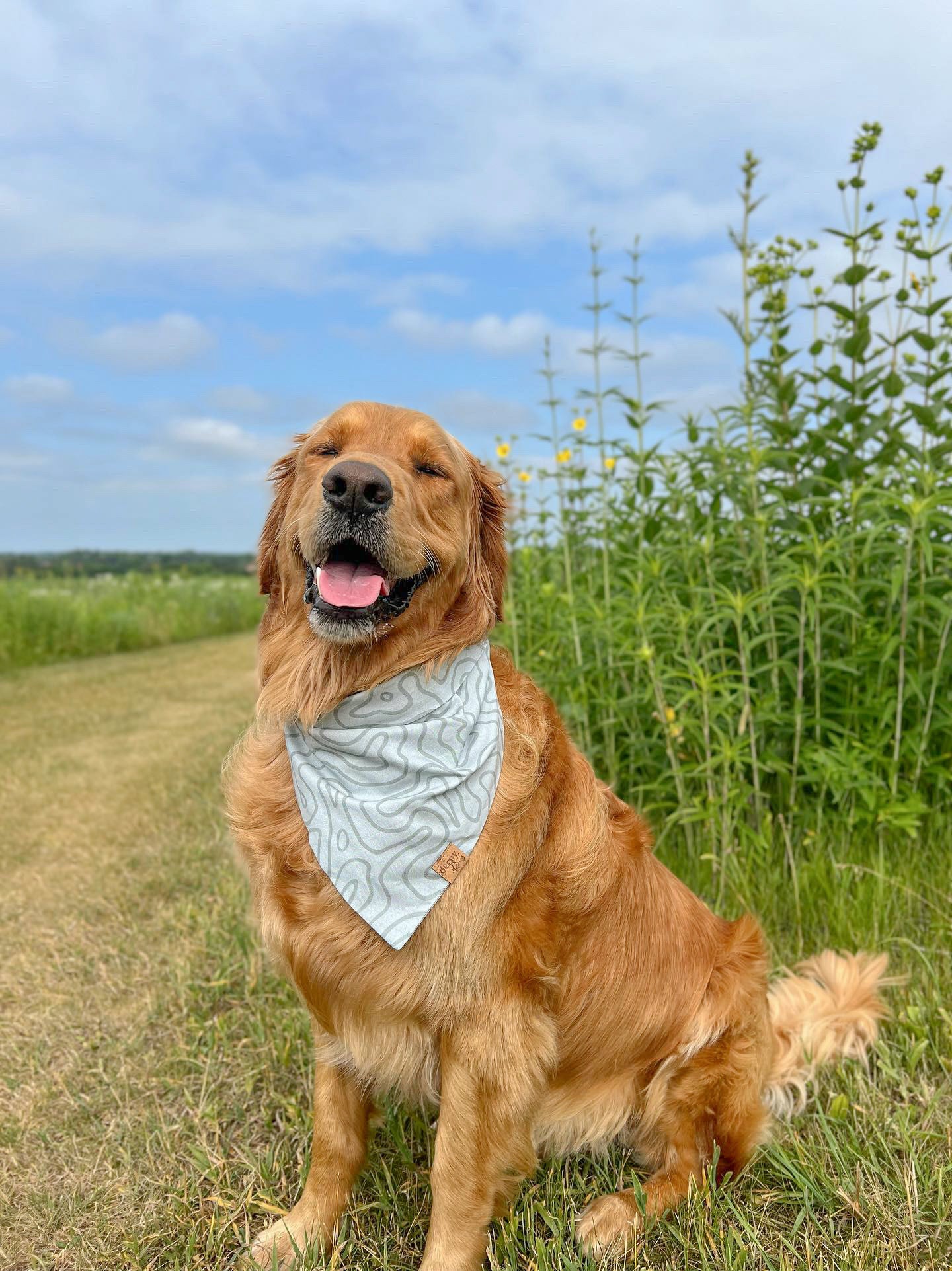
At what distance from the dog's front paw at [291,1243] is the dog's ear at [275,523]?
5.12ft

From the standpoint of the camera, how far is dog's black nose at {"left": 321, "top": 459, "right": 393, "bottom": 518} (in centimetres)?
201

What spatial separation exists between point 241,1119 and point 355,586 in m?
1.74

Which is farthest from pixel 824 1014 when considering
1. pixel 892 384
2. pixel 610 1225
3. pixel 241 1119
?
pixel 892 384

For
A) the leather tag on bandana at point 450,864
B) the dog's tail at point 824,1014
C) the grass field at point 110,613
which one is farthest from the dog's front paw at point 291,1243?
the grass field at point 110,613

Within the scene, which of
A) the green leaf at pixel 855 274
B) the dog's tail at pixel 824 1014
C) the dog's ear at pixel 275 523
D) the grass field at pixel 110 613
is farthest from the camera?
the grass field at pixel 110 613

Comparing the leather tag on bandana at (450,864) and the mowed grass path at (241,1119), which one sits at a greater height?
the leather tag on bandana at (450,864)

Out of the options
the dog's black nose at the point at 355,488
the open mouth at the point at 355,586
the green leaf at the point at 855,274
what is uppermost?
the green leaf at the point at 855,274

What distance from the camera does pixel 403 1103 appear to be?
2.72 meters

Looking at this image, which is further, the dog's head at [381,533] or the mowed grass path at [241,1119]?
the mowed grass path at [241,1119]

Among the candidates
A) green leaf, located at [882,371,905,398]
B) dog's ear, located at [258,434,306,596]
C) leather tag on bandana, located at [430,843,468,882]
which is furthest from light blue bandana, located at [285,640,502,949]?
green leaf, located at [882,371,905,398]

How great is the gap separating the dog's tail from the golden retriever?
293mm

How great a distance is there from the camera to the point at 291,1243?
7.48ft

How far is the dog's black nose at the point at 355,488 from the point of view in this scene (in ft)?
6.59

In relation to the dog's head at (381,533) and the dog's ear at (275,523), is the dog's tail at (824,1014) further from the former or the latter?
the dog's ear at (275,523)
